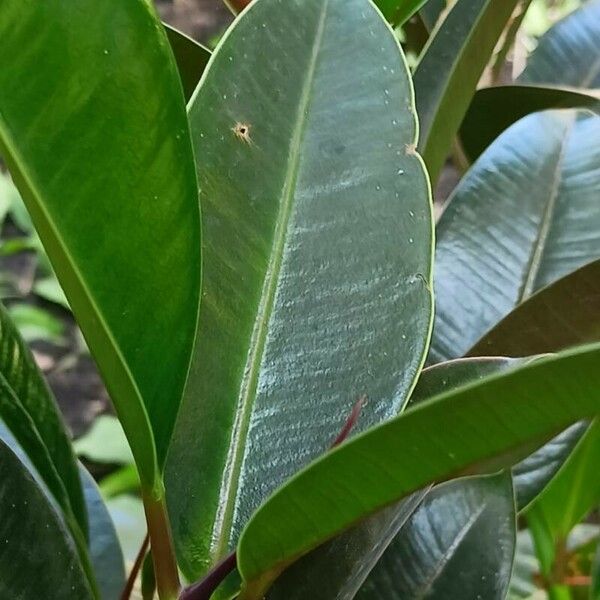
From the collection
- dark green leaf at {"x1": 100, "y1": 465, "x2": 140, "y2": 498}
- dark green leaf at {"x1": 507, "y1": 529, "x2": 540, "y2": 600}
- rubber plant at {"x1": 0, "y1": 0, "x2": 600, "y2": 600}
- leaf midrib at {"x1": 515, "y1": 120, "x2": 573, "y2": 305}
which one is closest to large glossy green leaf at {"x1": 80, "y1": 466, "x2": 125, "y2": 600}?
rubber plant at {"x1": 0, "y1": 0, "x2": 600, "y2": 600}

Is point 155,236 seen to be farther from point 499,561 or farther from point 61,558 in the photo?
point 499,561

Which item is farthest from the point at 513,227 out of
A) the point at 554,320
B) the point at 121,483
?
the point at 121,483

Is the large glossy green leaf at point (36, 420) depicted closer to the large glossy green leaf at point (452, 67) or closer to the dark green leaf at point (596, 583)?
the large glossy green leaf at point (452, 67)

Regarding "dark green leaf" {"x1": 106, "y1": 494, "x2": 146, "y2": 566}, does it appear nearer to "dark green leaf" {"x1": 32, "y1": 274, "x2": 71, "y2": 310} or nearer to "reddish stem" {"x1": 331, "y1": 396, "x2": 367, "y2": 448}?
"reddish stem" {"x1": 331, "y1": 396, "x2": 367, "y2": 448}

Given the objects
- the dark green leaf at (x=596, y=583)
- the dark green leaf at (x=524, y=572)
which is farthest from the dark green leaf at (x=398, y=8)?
the dark green leaf at (x=524, y=572)

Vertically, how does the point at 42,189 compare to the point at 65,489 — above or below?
above

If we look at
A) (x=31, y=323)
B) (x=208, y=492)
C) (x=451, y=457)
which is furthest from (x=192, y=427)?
(x=31, y=323)

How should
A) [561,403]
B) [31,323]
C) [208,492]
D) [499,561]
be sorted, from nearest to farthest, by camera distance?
[561,403]
[208,492]
[499,561]
[31,323]
